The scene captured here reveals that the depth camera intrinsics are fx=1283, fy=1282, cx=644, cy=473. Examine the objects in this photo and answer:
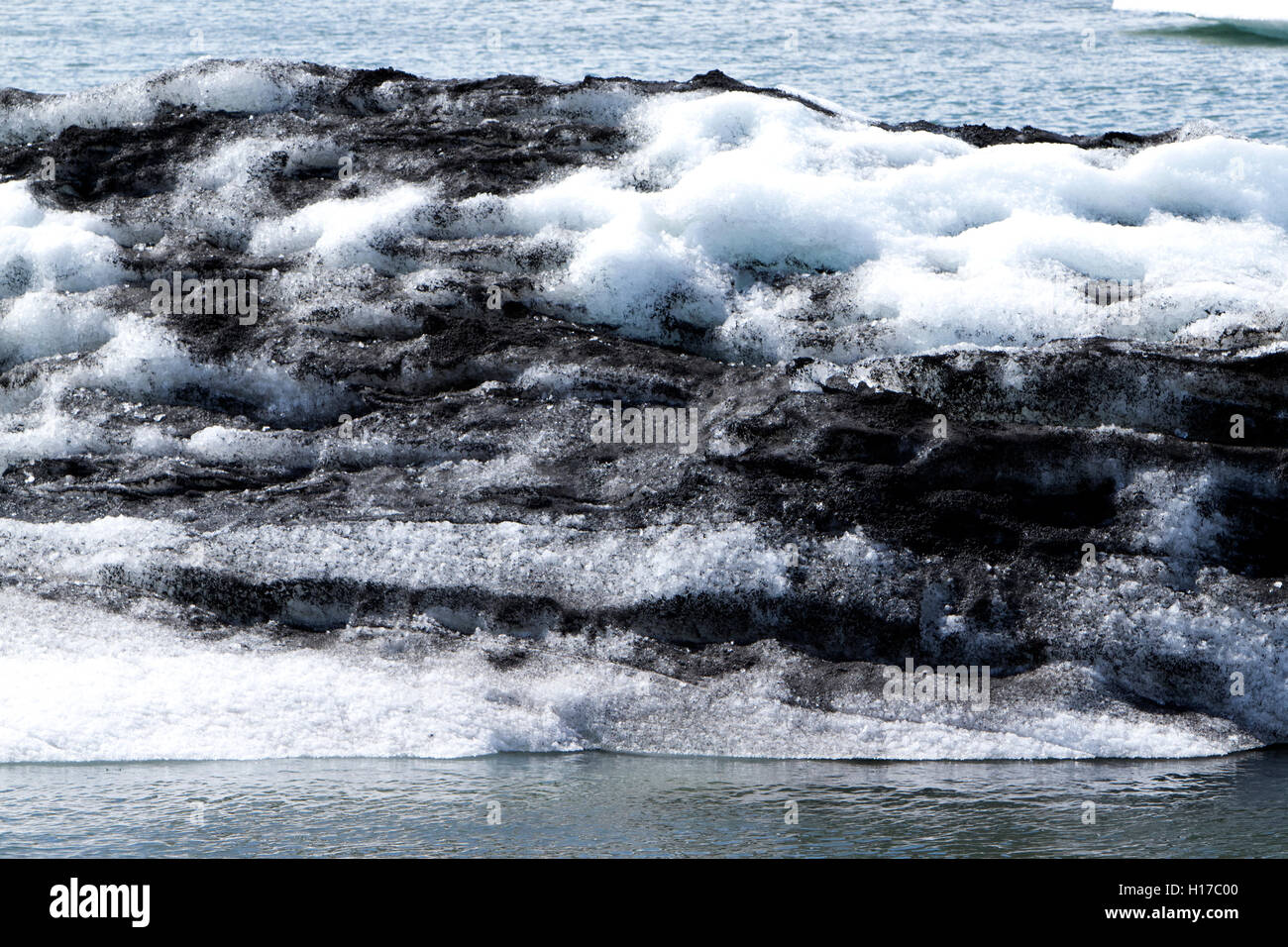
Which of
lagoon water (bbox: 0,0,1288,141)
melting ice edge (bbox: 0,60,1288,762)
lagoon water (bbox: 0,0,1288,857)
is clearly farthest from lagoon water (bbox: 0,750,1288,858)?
lagoon water (bbox: 0,0,1288,141)

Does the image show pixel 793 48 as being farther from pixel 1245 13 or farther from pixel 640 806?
pixel 640 806

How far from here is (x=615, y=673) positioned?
17.4ft

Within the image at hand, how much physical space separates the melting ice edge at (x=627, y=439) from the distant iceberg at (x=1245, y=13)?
8141 millimetres

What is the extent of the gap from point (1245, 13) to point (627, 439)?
12.5 metres

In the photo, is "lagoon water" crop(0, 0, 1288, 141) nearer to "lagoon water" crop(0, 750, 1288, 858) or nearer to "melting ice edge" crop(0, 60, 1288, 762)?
"melting ice edge" crop(0, 60, 1288, 762)

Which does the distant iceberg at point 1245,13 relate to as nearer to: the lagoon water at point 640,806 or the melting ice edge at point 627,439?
the melting ice edge at point 627,439

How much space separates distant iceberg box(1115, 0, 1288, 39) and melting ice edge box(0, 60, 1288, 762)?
26.7 feet

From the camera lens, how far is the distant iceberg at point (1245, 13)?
15102 mm

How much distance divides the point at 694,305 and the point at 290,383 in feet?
7.61

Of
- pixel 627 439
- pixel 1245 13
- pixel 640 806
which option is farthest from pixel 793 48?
pixel 640 806

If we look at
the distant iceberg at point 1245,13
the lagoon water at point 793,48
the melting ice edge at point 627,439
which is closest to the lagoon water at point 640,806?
the melting ice edge at point 627,439

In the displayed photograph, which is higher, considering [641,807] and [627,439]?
[627,439]

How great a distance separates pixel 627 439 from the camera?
6.54 m

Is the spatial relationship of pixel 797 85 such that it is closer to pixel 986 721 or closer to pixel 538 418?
pixel 538 418
